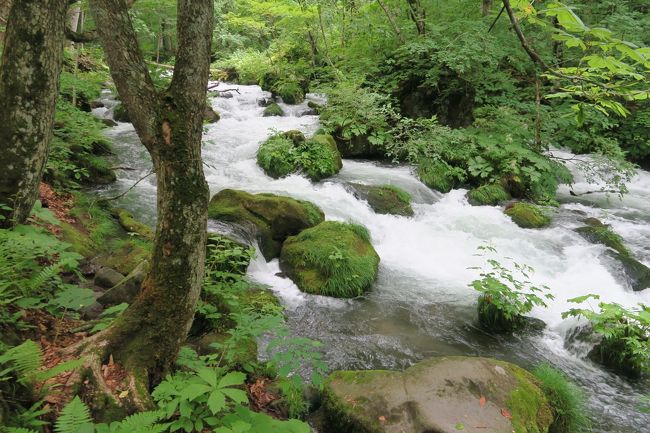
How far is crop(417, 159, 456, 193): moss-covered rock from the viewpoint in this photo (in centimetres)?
1085

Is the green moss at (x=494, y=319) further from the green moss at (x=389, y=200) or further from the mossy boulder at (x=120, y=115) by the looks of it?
the mossy boulder at (x=120, y=115)

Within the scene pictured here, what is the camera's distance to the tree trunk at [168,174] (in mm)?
2316

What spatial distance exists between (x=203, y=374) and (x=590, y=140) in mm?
13882

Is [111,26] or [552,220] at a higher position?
[111,26]

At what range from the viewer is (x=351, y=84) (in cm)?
1289

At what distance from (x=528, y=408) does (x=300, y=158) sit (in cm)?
820

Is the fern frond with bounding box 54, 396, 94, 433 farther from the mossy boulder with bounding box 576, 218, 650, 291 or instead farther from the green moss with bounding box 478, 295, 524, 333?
the mossy boulder with bounding box 576, 218, 650, 291

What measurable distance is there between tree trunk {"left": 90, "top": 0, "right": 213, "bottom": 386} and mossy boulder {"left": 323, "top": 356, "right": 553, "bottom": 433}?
170 cm

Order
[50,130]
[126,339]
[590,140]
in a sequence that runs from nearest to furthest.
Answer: [126,339] → [50,130] → [590,140]

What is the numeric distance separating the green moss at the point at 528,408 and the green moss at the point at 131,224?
208 inches

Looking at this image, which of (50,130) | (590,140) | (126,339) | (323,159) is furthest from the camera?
(590,140)

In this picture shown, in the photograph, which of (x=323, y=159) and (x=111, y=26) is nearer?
(x=111, y=26)

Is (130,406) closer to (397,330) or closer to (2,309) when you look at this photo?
(2,309)

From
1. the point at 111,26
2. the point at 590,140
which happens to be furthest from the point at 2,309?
the point at 590,140
